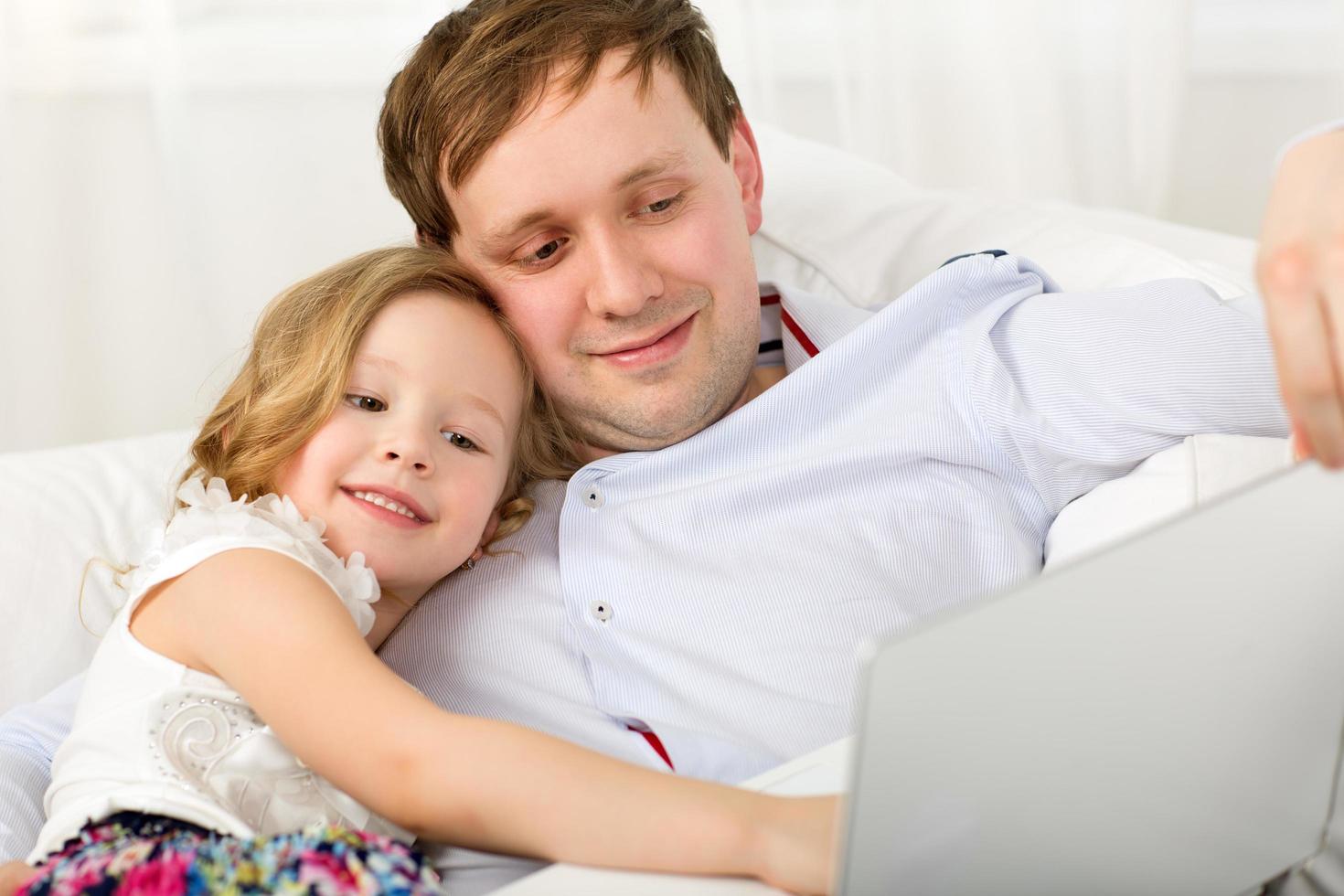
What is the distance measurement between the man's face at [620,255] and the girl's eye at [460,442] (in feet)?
0.52

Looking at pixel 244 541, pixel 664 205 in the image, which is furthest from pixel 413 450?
pixel 664 205

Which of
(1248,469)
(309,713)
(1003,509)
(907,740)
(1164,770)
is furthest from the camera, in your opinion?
(1003,509)

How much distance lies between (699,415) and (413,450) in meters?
0.32

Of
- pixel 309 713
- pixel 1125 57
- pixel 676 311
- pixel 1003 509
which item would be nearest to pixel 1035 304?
pixel 1003 509

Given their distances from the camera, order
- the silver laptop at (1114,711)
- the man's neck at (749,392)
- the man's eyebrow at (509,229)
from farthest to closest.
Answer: the man's neck at (749,392) → the man's eyebrow at (509,229) → the silver laptop at (1114,711)

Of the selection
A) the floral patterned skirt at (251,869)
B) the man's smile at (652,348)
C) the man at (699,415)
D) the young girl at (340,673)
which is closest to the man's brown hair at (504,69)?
the man at (699,415)

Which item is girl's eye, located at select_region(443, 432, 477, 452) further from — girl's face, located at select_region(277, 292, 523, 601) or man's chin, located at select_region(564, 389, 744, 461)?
man's chin, located at select_region(564, 389, 744, 461)

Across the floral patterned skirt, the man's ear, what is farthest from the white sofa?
the floral patterned skirt

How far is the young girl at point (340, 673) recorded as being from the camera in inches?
29.2

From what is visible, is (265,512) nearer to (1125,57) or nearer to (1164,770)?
(1164,770)

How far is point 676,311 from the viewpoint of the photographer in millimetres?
1265

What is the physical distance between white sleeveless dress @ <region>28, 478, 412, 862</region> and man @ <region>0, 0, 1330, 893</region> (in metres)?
0.14

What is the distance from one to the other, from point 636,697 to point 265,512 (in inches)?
13.5

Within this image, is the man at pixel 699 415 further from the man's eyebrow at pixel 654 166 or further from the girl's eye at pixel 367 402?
the girl's eye at pixel 367 402
